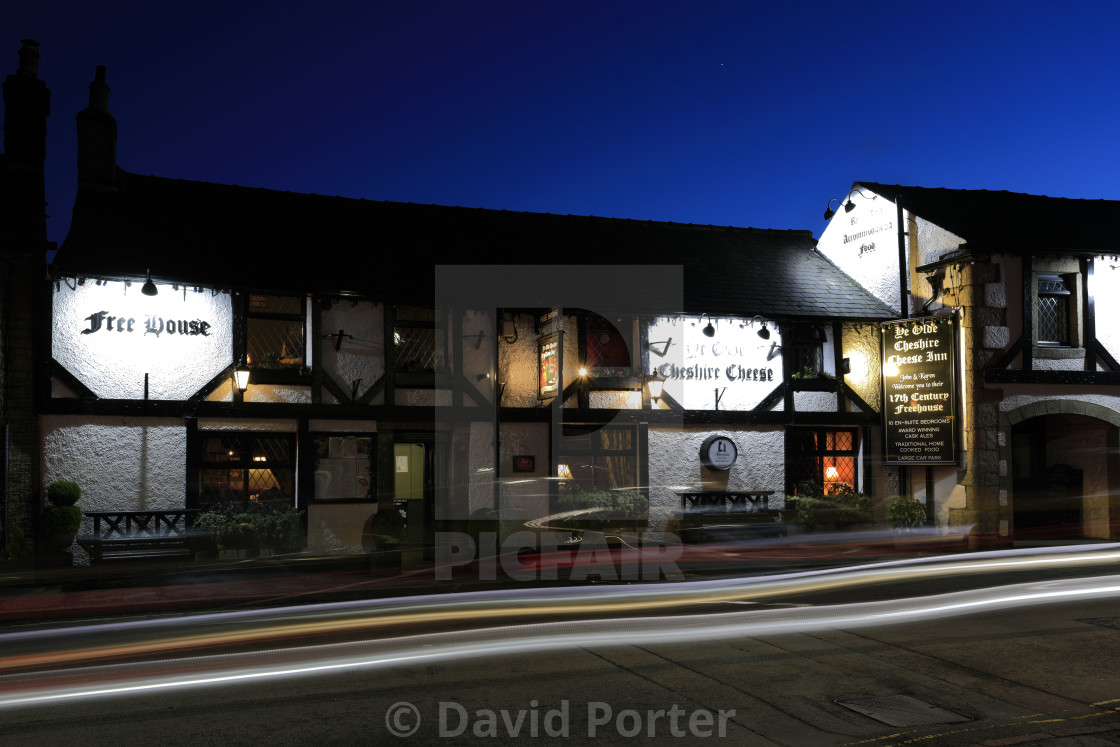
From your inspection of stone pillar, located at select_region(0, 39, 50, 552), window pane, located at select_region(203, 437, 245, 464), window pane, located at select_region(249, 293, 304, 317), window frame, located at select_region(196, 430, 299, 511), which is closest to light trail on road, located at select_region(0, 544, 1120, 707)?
stone pillar, located at select_region(0, 39, 50, 552)

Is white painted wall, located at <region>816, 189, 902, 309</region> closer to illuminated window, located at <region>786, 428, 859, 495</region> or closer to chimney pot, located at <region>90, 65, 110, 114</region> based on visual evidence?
illuminated window, located at <region>786, 428, 859, 495</region>

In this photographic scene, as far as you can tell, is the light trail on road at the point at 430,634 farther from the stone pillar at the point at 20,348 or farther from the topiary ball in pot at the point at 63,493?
the stone pillar at the point at 20,348

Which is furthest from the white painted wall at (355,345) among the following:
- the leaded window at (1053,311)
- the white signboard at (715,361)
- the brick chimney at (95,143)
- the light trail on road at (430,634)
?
the leaded window at (1053,311)

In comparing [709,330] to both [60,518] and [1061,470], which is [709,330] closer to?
[1061,470]

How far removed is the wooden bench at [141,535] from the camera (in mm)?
13812

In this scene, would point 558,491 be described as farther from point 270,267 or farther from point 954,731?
point 954,731

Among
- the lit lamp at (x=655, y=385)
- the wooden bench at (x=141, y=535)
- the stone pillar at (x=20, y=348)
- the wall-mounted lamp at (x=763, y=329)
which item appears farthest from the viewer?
the wall-mounted lamp at (x=763, y=329)

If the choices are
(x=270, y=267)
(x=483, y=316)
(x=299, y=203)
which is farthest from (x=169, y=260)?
(x=483, y=316)

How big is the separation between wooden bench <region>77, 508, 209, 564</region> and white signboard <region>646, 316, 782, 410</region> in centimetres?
901

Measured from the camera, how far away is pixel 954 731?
17.3 ft

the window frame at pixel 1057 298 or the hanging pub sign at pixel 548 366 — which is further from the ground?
the window frame at pixel 1057 298

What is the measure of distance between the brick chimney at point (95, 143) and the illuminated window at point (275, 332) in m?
3.86

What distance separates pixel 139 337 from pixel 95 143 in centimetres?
440

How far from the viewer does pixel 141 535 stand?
1434 centimetres
